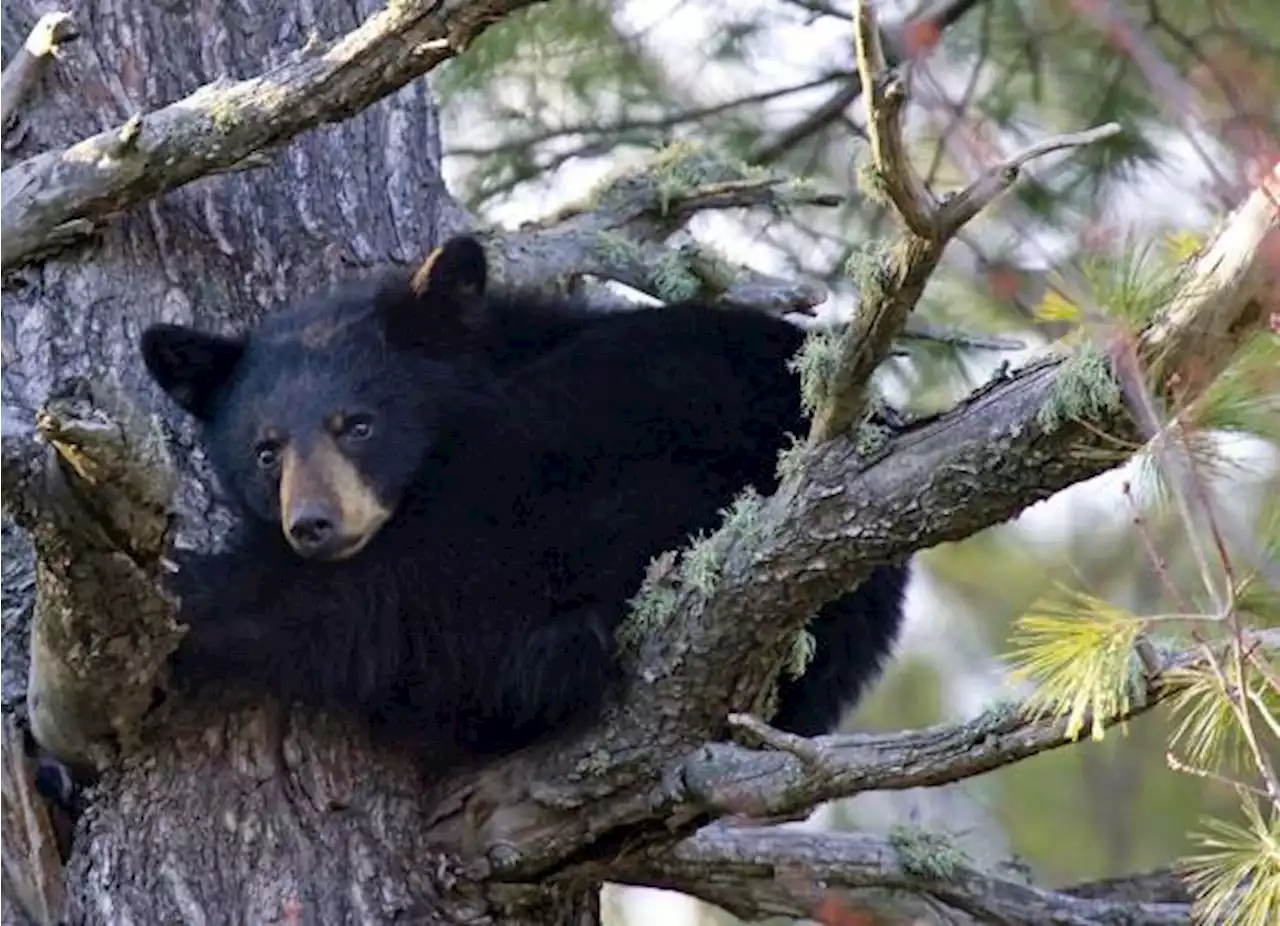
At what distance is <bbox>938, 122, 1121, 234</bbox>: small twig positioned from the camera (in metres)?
2.70

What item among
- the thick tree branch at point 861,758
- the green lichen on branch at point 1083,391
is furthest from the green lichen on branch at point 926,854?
the green lichen on branch at point 1083,391

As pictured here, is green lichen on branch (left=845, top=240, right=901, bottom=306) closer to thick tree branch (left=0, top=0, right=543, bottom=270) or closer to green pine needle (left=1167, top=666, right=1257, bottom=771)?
green pine needle (left=1167, top=666, right=1257, bottom=771)

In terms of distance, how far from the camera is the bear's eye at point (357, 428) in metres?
4.53

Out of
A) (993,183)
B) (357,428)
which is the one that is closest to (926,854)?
(357,428)

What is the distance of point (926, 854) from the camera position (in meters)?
4.62

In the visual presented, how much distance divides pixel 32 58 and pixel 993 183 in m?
2.43

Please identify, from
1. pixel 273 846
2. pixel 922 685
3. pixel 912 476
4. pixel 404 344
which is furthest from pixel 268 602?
pixel 922 685

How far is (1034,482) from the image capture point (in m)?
3.25

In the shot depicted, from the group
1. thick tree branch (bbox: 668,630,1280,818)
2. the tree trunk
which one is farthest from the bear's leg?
thick tree branch (bbox: 668,630,1280,818)

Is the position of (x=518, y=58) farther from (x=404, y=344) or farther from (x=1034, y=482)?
(x=1034, y=482)

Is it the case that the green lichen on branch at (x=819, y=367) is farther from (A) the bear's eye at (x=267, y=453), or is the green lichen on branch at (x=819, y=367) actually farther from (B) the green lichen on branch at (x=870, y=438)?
(A) the bear's eye at (x=267, y=453)

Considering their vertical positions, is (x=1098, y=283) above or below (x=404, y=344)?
below

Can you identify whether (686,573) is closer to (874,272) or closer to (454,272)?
(874,272)

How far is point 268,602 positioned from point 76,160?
0.85m
